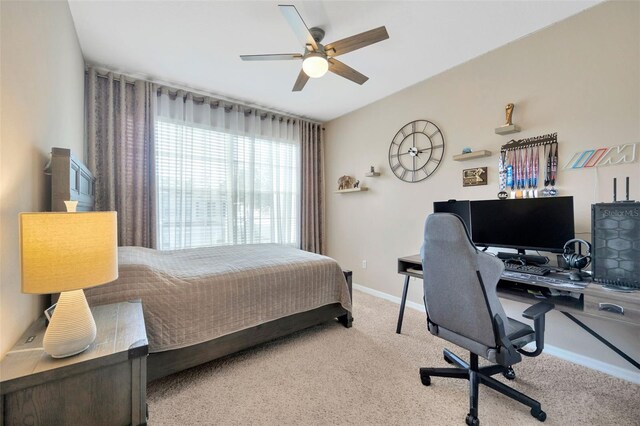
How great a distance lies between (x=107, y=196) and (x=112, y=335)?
234 cm

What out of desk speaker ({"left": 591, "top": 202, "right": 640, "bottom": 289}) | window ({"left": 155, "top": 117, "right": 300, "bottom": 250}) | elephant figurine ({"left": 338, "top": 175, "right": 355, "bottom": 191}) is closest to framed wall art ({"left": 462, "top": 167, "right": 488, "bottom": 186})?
desk speaker ({"left": 591, "top": 202, "right": 640, "bottom": 289})

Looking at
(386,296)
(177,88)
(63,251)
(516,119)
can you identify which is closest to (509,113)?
(516,119)

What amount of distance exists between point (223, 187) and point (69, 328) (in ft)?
9.36

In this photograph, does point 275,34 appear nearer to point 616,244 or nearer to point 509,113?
point 509,113

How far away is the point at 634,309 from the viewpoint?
1.34 metres

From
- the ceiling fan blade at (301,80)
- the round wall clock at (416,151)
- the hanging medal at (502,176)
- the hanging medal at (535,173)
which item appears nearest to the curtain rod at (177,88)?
the ceiling fan blade at (301,80)

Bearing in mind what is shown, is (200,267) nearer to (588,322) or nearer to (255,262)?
(255,262)

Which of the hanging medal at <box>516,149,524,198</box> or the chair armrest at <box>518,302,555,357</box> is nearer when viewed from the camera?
the chair armrest at <box>518,302,555,357</box>

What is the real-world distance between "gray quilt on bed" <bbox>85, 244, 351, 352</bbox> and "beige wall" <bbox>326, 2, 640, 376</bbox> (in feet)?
3.48

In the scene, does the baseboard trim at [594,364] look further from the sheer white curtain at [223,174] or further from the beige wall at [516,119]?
the sheer white curtain at [223,174]

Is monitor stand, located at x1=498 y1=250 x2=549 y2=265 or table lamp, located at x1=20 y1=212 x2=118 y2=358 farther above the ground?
table lamp, located at x1=20 y1=212 x2=118 y2=358

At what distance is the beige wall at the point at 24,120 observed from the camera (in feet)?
3.40

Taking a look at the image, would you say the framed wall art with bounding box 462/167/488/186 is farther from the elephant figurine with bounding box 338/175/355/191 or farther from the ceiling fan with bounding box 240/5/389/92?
the elephant figurine with bounding box 338/175/355/191

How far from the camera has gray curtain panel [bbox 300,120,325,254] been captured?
443 centimetres
